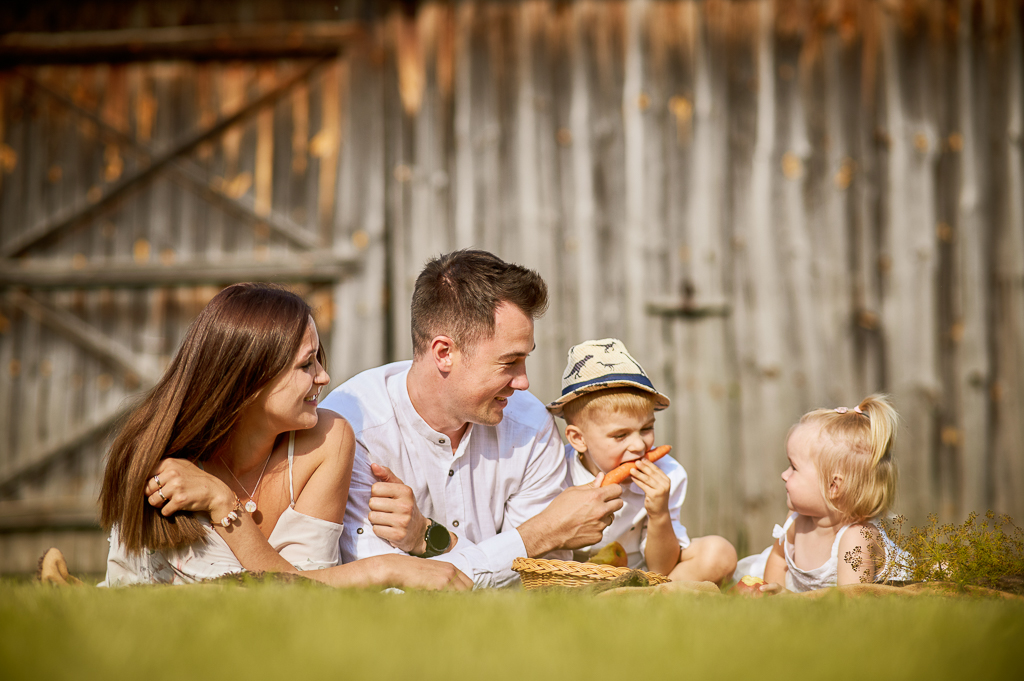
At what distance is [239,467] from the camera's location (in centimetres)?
245

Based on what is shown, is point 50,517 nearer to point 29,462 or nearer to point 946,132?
point 29,462

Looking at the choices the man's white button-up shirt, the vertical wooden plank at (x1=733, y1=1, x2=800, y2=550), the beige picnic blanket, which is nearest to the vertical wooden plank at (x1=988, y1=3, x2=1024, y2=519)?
the vertical wooden plank at (x1=733, y1=1, x2=800, y2=550)

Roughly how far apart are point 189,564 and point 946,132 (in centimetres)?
478

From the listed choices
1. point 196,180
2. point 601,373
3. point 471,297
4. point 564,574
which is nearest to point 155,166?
point 196,180

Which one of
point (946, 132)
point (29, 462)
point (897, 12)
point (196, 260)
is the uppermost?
point (897, 12)

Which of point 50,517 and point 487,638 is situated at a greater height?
point 487,638

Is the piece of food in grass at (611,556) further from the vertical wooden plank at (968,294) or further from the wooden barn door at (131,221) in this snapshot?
the vertical wooden plank at (968,294)

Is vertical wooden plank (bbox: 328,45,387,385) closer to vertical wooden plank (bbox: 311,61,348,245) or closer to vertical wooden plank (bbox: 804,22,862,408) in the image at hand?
vertical wooden plank (bbox: 311,61,348,245)

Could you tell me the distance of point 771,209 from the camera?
4.64m

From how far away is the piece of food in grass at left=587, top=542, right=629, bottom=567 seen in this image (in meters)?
2.65

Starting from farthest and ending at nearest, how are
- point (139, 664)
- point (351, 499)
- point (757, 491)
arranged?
1. point (757, 491)
2. point (351, 499)
3. point (139, 664)

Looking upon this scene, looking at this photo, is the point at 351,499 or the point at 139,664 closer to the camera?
the point at 139,664

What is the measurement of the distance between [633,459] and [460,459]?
0.65 m

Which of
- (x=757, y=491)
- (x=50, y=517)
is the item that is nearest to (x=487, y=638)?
(x=757, y=491)
